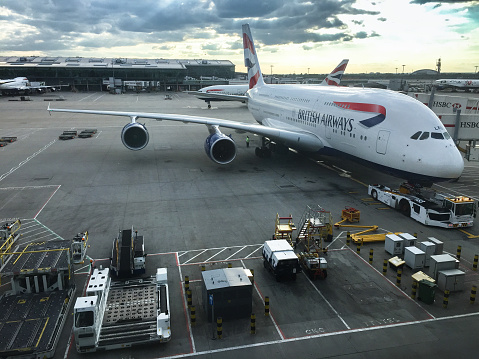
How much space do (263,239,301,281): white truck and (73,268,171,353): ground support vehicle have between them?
12.1 ft

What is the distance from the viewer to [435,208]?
17.3 metres

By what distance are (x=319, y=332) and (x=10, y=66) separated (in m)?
139

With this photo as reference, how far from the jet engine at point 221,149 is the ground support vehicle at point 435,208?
438 inches

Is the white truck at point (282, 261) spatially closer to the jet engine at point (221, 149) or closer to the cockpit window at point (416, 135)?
the cockpit window at point (416, 135)

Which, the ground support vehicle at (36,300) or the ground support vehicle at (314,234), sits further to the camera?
the ground support vehicle at (314,234)

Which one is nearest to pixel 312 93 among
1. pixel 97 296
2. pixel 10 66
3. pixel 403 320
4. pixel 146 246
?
pixel 146 246

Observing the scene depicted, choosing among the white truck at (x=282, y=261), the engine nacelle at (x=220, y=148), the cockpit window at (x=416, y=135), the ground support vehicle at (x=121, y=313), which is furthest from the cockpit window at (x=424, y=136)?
the ground support vehicle at (x=121, y=313)

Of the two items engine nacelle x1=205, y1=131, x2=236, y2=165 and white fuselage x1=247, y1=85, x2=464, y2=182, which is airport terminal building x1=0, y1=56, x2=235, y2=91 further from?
white fuselage x1=247, y1=85, x2=464, y2=182

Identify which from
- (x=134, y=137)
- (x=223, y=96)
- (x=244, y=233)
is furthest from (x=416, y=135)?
(x=223, y=96)

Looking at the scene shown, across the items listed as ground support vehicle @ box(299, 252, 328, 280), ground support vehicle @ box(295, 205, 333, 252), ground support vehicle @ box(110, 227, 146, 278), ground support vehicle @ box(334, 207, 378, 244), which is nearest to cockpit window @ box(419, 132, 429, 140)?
ground support vehicle @ box(334, 207, 378, 244)

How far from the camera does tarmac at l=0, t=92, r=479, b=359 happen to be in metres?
9.84

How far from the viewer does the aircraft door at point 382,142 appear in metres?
19.0

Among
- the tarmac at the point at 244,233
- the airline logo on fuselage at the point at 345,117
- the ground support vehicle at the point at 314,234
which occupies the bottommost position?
the tarmac at the point at 244,233

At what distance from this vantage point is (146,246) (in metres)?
15.3
